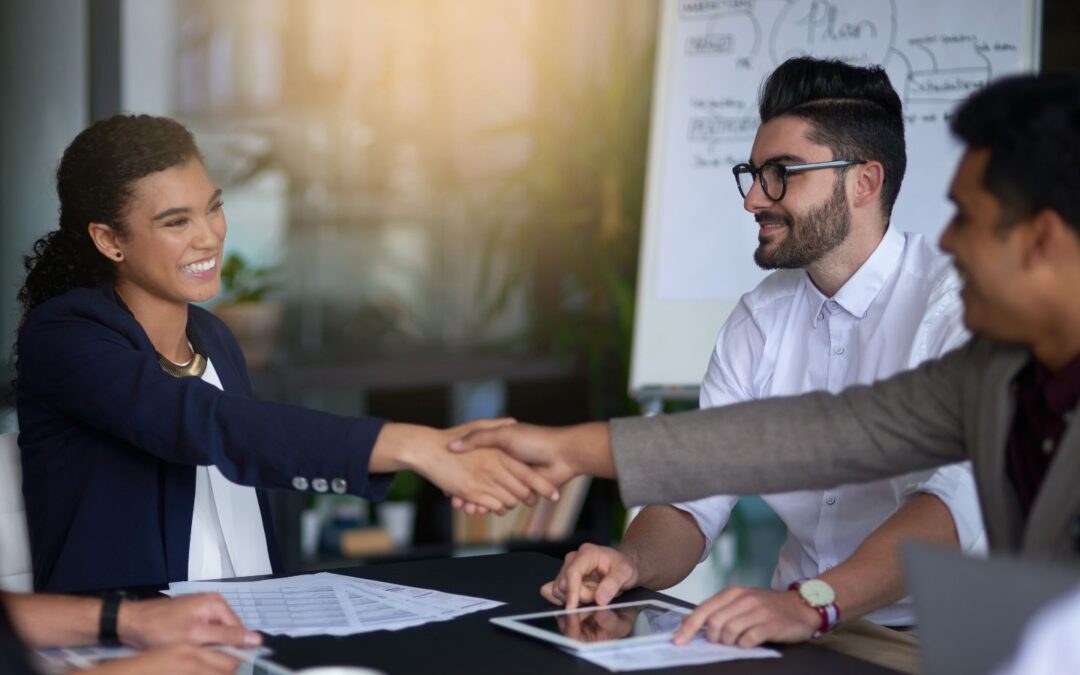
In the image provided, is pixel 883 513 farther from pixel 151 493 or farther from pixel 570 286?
pixel 570 286

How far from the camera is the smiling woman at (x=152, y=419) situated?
6.01 ft

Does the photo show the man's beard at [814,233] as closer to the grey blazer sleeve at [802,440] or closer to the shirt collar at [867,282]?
the shirt collar at [867,282]

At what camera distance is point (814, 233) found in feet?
7.68

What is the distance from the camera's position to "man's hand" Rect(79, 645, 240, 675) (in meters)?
1.30

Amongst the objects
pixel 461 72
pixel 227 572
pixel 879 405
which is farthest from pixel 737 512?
pixel 879 405

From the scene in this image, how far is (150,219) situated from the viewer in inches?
87.9

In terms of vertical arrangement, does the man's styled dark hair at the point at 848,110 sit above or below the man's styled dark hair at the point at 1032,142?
above

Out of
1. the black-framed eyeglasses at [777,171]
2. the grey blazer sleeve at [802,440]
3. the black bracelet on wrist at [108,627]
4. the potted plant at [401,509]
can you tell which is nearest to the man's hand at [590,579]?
the grey blazer sleeve at [802,440]

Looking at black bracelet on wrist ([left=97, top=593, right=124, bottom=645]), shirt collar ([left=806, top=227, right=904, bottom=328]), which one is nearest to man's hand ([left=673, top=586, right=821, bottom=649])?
black bracelet on wrist ([left=97, top=593, right=124, bottom=645])

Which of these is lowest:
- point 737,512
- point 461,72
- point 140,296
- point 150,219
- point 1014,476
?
point 737,512

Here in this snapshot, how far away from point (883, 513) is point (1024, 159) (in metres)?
1.07

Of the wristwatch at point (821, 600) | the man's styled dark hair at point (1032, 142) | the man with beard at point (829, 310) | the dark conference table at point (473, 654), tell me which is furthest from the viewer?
the man with beard at point (829, 310)

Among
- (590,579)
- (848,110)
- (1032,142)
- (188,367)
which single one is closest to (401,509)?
(188,367)

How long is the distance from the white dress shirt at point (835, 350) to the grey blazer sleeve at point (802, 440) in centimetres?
53
